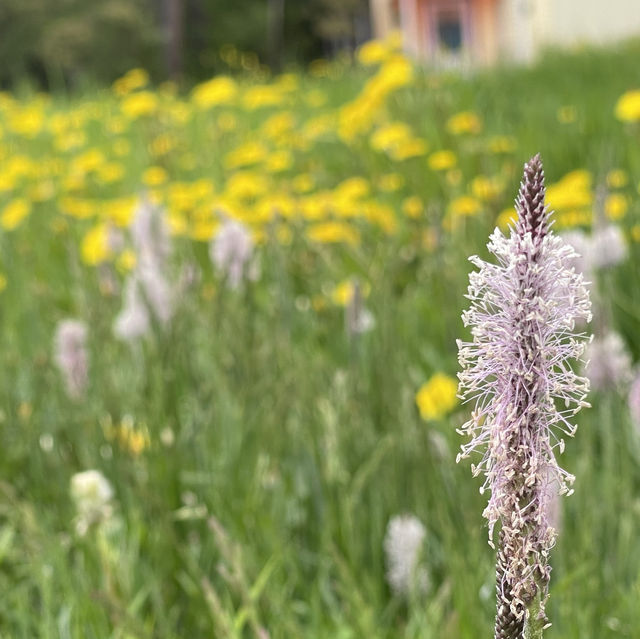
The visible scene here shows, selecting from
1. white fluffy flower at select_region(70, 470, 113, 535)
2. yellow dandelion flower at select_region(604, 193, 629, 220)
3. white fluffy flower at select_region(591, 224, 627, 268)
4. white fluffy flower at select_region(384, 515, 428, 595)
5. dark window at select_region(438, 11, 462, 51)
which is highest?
dark window at select_region(438, 11, 462, 51)

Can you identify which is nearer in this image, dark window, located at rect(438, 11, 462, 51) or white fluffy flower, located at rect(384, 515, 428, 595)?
white fluffy flower, located at rect(384, 515, 428, 595)

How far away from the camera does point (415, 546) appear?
1.35 meters

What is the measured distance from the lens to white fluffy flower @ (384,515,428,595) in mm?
1354

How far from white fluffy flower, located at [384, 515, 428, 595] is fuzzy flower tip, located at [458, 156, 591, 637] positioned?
0.87 metres

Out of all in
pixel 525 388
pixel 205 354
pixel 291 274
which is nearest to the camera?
pixel 525 388

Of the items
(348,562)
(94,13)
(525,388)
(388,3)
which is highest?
(94,13)

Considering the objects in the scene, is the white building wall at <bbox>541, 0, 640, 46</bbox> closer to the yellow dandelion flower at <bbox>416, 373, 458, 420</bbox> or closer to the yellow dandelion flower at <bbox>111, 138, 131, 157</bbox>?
the yellow dandelion flower at <bbox>111, 138, 131, 157</bbox>

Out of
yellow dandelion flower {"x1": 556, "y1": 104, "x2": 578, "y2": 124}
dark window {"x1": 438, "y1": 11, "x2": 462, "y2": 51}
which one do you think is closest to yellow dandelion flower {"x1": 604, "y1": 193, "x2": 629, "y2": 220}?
yellow dandelion flower {"x1": 556, "y1": 104, "x2": 578, "y2": 124}

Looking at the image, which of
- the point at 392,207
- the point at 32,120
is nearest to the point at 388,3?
the point at 32,120

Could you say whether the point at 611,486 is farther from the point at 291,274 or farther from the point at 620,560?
the point at 291,274

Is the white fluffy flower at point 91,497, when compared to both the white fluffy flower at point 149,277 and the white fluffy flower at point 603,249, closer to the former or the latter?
the white fluffy flower at point 149,277

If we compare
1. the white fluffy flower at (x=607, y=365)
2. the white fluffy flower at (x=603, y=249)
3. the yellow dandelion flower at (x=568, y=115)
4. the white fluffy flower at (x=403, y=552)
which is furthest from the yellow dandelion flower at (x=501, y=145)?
the white fluffy flower at (x=403, y=552)

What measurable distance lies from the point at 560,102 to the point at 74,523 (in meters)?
4.11

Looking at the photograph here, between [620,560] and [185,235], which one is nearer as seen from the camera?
[620,560]
